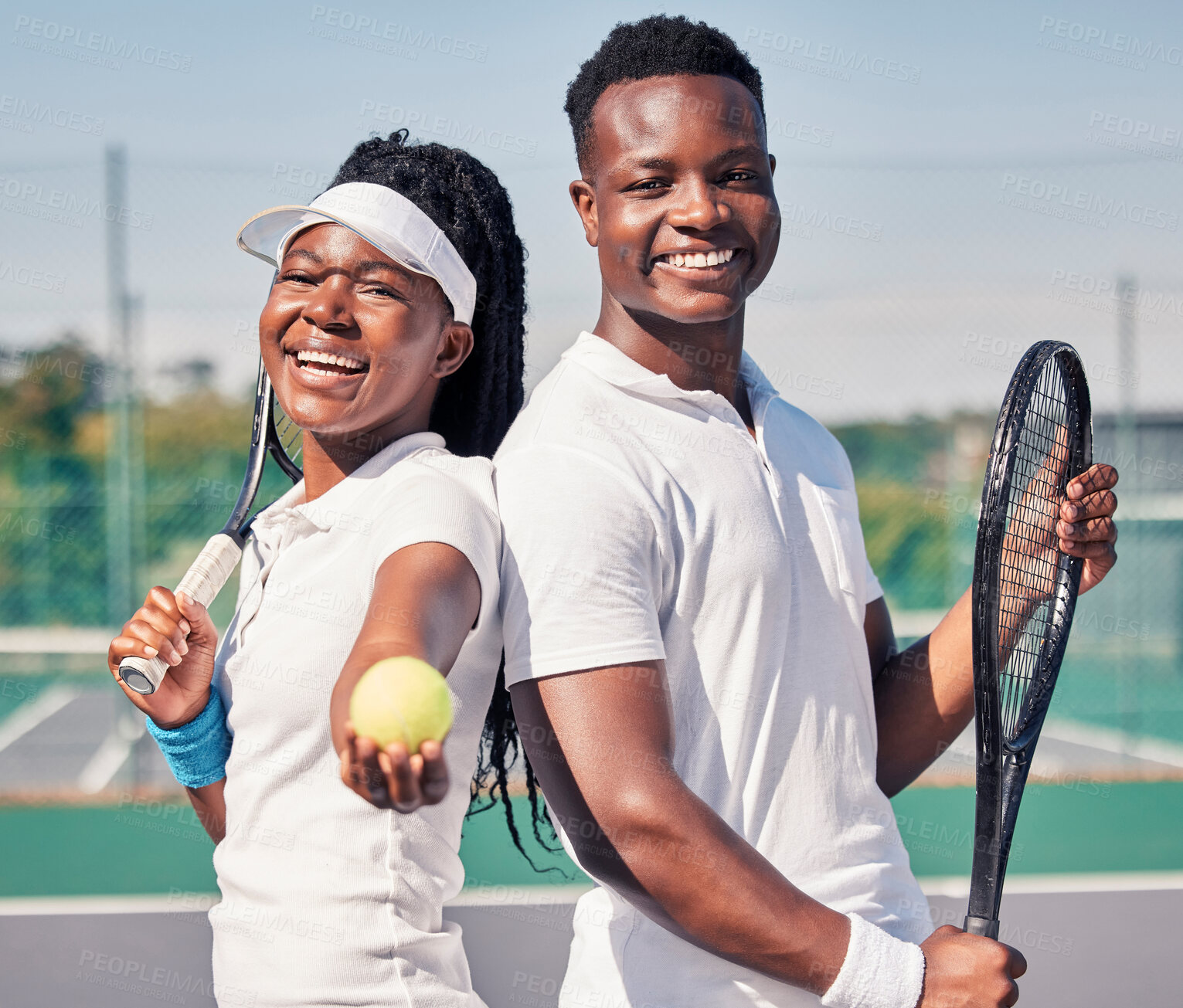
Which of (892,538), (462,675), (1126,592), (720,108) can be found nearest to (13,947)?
(462,675)

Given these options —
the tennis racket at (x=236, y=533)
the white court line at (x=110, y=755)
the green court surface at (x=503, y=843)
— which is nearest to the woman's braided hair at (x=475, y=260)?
the tennis racket at (x=236, y=533)

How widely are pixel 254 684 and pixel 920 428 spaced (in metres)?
6.27

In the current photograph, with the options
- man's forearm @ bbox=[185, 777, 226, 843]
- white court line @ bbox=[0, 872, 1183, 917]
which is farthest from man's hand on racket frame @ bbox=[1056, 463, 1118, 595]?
white court line @ bbox=[0, 872, 1183, 917]

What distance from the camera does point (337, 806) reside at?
132 cm

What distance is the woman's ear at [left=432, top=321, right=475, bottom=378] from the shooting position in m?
1.54

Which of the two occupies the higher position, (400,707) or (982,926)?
(400,707)

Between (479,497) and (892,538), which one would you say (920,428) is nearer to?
(892,538)

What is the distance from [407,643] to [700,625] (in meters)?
0.41

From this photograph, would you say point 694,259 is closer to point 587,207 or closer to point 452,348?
point 587,207

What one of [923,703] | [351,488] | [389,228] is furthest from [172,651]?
[923,703]

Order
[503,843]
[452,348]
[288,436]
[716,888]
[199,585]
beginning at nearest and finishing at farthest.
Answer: [716,888], [452,348], [199,585], [288,436], [503,843]

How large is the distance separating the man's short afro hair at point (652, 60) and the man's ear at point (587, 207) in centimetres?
3

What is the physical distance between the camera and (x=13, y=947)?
13.4 feet

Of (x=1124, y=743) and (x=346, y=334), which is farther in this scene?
(x=1124, y=743)
